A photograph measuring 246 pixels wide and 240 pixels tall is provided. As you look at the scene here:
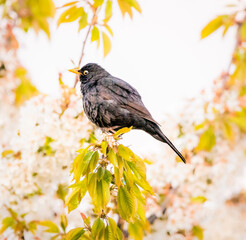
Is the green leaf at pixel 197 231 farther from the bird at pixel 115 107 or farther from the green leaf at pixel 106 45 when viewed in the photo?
the green leaf at pixel 106 45

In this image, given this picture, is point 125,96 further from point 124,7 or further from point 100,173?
point 100,173

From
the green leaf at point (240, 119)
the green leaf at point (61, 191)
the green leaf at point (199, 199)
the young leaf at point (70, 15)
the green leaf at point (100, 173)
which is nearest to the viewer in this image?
the green leaf at point (100, 173)

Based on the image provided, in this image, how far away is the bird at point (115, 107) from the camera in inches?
95.0

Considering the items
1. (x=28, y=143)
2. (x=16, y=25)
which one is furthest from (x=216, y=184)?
(x=16, y=25)

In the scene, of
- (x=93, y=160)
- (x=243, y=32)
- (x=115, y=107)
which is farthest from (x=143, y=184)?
(x=243, y=32)

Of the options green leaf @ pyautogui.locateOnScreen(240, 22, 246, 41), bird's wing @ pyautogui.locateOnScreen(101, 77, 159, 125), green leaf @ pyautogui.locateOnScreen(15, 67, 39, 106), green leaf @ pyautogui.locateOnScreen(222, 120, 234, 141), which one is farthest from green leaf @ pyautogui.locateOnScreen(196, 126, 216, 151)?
green leaf @ pyautogui.locateOnScreen(15, 67, 39, 106)

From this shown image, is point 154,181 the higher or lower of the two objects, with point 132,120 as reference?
lower

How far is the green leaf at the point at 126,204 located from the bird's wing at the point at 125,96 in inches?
34.0

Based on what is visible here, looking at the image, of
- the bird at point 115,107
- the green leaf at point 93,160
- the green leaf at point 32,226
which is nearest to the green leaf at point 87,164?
the green leaf at point 93,160

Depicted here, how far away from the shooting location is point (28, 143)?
234 centimetres

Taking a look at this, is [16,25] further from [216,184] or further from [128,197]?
[216,184]

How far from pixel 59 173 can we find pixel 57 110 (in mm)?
519

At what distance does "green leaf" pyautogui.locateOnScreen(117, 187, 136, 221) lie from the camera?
1570 mm

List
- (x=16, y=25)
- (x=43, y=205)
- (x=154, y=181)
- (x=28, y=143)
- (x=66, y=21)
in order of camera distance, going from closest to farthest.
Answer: (x=66, y=21)
(x=16, y=25)
(x=28, y=143)
(x=43, y=205)
(x=154, y=181)
